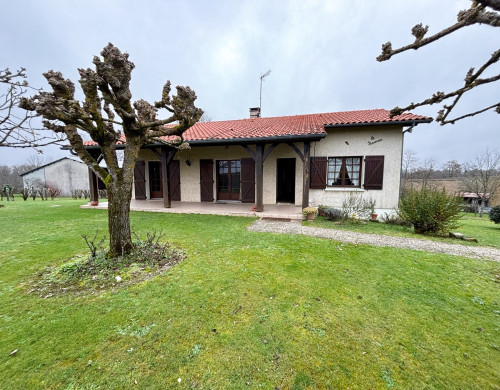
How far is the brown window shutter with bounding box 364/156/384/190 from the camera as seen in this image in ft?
25.0

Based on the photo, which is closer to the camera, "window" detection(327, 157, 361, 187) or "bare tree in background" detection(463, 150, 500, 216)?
"window" detection(327, 157, 361, 187)

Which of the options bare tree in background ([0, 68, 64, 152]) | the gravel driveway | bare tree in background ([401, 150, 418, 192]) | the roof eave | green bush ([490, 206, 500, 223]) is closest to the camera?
the gravel driveway

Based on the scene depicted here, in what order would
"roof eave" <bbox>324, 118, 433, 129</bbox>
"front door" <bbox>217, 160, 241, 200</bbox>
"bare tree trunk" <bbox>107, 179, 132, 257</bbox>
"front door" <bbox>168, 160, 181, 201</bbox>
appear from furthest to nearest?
"front door" <bbox>168, 160, 181, 201</bbox>
"front door" <bbox>217, 160, 241, 200</bbox>
"roof eave" <bbox>324, 118, 433, 129</bbox>
"bare tree trunk" <bbox>107, 179, 132, 257</bbox>

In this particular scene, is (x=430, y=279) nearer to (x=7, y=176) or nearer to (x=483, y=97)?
(x=483, y=97)

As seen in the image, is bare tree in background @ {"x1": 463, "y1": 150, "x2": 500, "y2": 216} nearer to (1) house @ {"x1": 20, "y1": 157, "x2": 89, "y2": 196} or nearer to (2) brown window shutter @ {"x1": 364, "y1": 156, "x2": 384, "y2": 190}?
(2) brown window shutter @ {"x1": 364, "y1": 156, "x2": 384, "y2": 190}

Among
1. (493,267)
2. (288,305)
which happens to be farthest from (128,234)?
(493,267)

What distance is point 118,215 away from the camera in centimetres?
323

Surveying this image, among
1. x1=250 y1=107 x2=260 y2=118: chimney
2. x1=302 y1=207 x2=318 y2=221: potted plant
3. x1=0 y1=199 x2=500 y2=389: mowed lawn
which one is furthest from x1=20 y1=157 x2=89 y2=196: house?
x1=302 y1=207 x2=318 y2=221: potted plant

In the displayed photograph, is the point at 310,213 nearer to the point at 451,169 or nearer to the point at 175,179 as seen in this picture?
the point at 175,179

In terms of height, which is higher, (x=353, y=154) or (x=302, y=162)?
(x=353, y=154)

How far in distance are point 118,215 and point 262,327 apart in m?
2.75

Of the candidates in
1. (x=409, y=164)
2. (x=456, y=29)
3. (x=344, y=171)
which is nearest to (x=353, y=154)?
(x=344, y=171)

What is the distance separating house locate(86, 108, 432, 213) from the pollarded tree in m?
3.78

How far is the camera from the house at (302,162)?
7.09 meters
